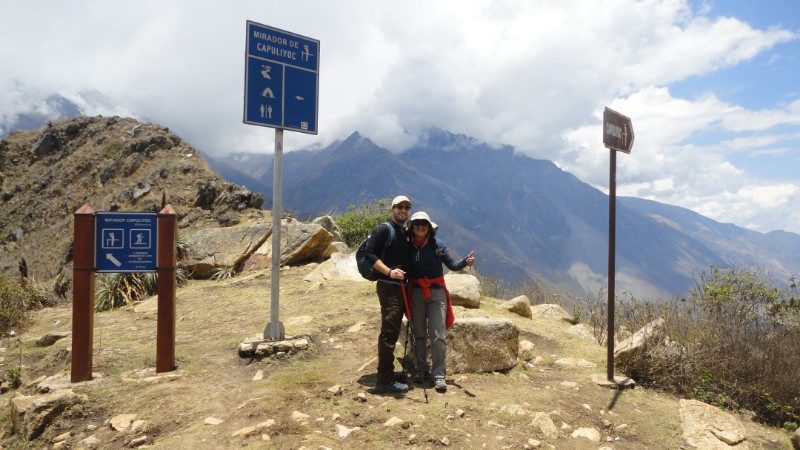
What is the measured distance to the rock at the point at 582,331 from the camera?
813cm

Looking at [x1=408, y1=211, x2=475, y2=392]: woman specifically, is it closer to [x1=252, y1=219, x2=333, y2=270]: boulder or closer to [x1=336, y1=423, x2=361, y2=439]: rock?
[x1=336, y1=423, x2=361, y2=439]: rock

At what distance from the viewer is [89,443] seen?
14.1ft

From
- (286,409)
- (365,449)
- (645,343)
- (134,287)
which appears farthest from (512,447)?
(134,287)

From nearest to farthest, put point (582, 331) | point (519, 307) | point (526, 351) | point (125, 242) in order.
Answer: point (125, 242) → point (526, 351) → point (582, 331) → point (519, 307)

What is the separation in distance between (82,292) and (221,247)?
794cm

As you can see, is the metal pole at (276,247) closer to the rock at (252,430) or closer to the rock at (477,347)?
the rock at (252,430)

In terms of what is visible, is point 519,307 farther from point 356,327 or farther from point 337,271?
point 337,271

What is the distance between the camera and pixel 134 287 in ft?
37.3

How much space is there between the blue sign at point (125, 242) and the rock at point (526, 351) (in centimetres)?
480

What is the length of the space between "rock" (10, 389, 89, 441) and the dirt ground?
9cm

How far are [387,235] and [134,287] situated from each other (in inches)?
347

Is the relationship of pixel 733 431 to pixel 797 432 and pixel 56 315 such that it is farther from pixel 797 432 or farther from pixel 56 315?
pixel 56 315

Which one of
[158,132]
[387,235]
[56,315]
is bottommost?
[56,315]

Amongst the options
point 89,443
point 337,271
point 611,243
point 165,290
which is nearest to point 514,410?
point 611,243
